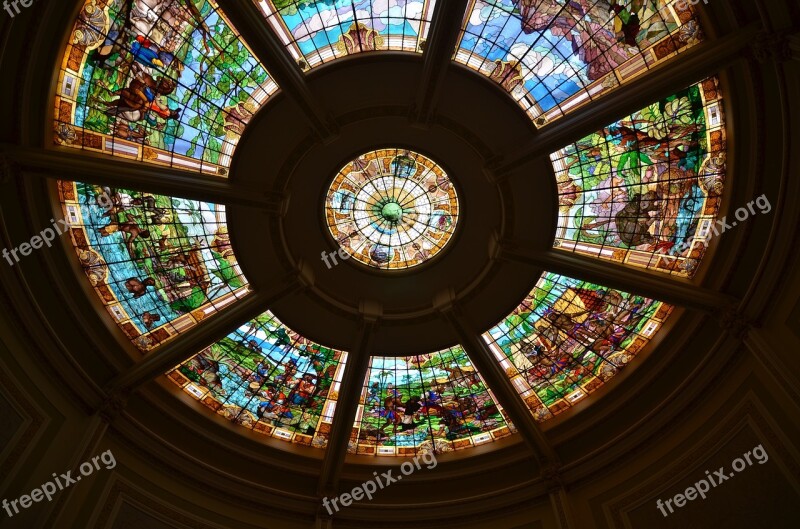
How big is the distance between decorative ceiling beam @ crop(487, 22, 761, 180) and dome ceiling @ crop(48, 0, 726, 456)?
127cm

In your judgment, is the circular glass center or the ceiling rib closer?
the ceiling rib

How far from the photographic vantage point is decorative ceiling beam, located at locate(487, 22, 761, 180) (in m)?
10.4

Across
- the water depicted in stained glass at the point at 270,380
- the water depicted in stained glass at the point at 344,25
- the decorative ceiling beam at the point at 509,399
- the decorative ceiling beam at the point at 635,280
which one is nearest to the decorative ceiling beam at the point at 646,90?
the decorative ceiling beam at the point at 635,280

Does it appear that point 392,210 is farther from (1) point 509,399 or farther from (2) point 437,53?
(1) point 509,399

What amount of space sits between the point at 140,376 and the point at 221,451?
3.70 meters

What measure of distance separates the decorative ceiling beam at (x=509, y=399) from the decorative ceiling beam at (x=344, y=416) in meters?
2.83

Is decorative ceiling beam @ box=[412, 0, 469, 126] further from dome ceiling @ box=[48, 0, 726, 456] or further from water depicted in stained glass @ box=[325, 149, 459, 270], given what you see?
water depicted in stained glass @ box=[325, 149, 459, 270]

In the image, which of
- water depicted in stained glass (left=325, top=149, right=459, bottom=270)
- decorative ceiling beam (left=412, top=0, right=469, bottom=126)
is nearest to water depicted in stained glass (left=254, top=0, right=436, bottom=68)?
decorative ceiling beam (left=412, top=0, right=469, bottom=126)

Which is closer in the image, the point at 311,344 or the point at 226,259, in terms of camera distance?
the point at 226,259

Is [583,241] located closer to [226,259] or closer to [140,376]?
[226,259]

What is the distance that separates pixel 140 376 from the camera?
45.6ft

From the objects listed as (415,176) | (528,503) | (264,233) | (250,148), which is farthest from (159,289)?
(528,503)

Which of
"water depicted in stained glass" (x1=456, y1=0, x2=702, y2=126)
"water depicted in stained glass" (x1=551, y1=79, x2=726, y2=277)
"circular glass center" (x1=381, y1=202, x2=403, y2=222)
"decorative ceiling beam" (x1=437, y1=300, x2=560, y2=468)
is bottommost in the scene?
"decorative ceiling beam" (x1=437, y1=300, x2=560, y2=468)

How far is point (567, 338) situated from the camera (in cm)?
1692
